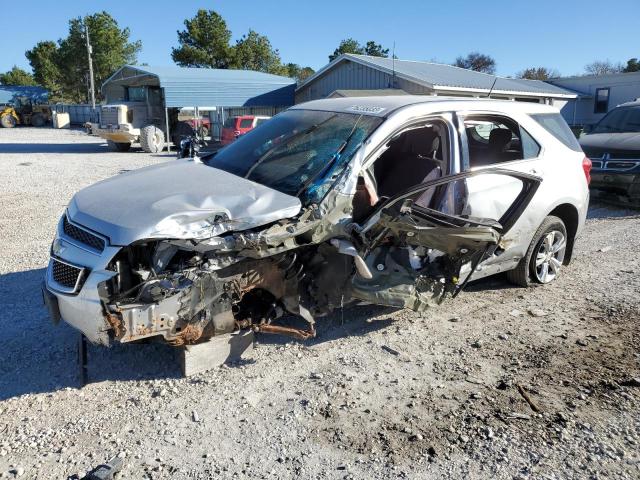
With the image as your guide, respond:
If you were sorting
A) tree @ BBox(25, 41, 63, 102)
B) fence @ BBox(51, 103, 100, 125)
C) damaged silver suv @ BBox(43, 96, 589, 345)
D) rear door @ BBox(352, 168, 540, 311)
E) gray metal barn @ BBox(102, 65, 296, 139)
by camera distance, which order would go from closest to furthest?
damaged silver suv @ BBox(43, 96, 589, 345)
rear door @ BBox(352, 168, 540, 311)
gray metal barn @ BBox(102, 65, 296, 139)
fence @ BBox(51, 103, 100, 125)
tree @ BBox(25, 41, 63, 102)

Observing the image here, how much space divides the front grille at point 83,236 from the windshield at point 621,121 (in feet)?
33.7

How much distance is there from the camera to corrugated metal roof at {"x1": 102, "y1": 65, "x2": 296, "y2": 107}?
24891 mm

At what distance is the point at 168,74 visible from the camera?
25.5 metres

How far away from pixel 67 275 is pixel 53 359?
37.7 inches

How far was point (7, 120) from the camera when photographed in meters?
43.1

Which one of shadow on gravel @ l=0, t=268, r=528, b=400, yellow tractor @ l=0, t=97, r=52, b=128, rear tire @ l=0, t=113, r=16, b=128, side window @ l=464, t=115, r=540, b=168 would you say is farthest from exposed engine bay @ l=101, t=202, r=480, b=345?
yellow tractor @ l=0, t=97, r=52, b=128

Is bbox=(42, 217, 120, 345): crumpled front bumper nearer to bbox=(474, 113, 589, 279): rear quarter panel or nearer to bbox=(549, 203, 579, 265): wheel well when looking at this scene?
bbox=(474, 113, 589, 279): rear quarter panel

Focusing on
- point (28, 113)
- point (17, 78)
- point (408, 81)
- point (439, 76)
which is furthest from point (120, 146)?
point (17, 78)

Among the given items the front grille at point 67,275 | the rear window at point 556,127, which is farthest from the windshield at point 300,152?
the rear window at point 556,127

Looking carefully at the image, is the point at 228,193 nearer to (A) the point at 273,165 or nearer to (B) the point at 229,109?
(A) the point at 273,165

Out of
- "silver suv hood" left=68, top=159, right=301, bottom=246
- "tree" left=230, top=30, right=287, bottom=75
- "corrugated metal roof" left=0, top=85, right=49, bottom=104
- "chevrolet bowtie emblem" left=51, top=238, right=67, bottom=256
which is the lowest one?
"chevrolet bowtie emblem" left=51, top=238, right=67, bottom=256

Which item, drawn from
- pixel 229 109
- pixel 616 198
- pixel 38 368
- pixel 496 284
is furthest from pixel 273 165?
pixel 229 109

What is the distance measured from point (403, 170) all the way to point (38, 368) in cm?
341

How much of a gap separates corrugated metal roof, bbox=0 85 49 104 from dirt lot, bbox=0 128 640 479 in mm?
49001
